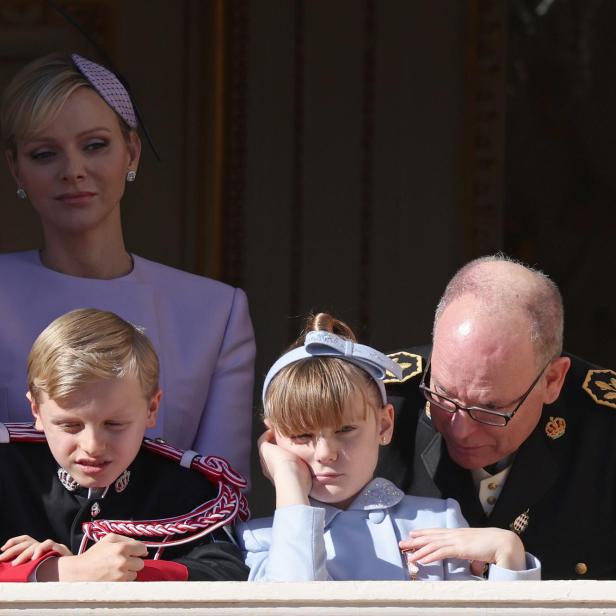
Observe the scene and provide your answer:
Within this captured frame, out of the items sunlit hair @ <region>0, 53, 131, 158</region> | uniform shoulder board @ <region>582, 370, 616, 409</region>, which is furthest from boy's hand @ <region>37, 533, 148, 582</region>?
uniform shoulder board @ <region>582, 370, 616, 409</region>

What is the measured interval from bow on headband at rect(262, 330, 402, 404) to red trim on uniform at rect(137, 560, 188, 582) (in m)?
0.36

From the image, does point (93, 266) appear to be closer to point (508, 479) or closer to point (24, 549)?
point (24, 549)

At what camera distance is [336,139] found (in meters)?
4.87

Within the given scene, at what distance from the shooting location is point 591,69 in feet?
16.0

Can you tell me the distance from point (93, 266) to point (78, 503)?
2.03 feet

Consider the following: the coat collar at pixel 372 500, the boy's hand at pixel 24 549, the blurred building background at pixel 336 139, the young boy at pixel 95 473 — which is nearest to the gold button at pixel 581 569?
the coat collar at pixel 372 500

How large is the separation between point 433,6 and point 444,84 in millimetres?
208

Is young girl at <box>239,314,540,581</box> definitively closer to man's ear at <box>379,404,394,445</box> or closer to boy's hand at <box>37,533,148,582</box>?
man's ear at <box>379,404,394,445</box>

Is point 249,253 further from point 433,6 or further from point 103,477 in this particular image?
point 103,477

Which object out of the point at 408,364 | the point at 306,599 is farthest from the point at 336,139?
the point at 306,599

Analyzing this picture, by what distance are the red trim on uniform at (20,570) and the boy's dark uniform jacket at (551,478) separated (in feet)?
2.72

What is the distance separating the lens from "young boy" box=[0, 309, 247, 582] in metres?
2.88

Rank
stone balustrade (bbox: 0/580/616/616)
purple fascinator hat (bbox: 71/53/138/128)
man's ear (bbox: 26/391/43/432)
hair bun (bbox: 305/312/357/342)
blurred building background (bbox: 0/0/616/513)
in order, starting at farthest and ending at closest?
blurred building background (bbox: 0/0/616/513), purple fascinator hat (bbox: 71/53/138/128), hair bun (bbox: 305/312/357/342), man's ear (bbox: 26/391/43/432), stone balustrade (bbox: 0/580/616/616)

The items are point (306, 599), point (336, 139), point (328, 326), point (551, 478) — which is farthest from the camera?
point (336, 139)
